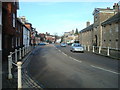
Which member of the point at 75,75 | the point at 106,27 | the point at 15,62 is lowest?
the point at 75,75

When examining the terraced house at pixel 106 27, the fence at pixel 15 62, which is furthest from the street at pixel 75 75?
the terraced house at pixel 106 27

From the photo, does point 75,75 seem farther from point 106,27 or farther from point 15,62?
point 106,27

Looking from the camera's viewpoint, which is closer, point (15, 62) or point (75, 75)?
point (75, 75)

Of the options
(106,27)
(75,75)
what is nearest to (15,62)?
(75,75)

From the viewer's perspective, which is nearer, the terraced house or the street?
the street

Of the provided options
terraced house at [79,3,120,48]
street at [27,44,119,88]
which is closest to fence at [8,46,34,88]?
street at [27,44,119,88]

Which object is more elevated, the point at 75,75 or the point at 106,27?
the point at 106,27

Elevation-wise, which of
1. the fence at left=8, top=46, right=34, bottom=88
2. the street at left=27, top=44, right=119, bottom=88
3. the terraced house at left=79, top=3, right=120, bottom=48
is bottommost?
the street at left=27, top=44, right=119, bottom=88

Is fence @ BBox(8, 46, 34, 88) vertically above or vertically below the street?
above

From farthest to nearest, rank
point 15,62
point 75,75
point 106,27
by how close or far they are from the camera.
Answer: point 106,27 → point 15,62 → point 75,75

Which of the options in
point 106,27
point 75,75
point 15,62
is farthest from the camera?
point 106,27

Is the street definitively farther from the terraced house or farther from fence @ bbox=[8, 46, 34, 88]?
the terraced house

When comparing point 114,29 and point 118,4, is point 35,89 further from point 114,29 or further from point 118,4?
point 118,4

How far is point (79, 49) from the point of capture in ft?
105
